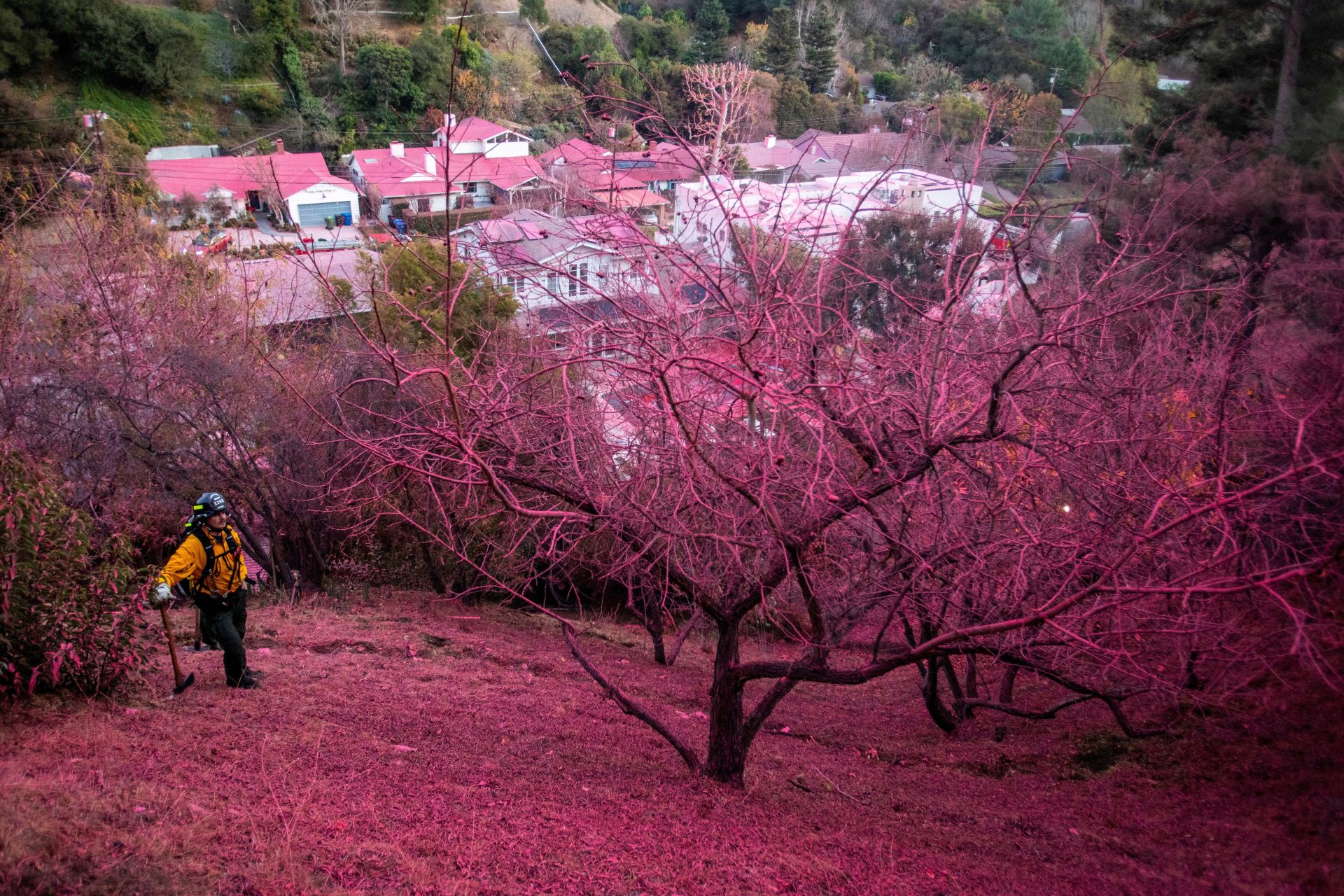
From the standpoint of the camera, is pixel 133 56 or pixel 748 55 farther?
pixel 133 56

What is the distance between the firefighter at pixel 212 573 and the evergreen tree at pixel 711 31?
96.3 ft

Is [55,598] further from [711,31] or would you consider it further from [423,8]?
[423,8]

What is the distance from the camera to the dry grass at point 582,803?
3.67 meters

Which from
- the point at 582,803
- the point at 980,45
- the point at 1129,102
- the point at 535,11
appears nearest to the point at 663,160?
the point at 582,803

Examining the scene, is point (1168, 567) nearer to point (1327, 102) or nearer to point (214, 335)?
point (214, 335)

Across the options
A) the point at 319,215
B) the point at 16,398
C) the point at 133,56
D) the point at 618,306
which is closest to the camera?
the point at 618,306

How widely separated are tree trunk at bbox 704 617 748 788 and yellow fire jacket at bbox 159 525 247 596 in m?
3.55

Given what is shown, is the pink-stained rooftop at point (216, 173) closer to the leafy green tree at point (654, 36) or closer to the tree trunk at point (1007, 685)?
the leafy green tree at point (654, 36)

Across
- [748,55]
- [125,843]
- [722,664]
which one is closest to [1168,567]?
[722,664]

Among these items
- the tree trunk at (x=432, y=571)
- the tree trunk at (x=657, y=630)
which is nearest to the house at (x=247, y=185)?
the tree trunk at (x=432, y=571)

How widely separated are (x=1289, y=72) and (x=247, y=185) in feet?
79.4

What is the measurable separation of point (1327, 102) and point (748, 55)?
18742 millimetres

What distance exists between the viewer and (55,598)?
4.88 m

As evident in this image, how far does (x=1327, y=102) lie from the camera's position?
47.3ft
